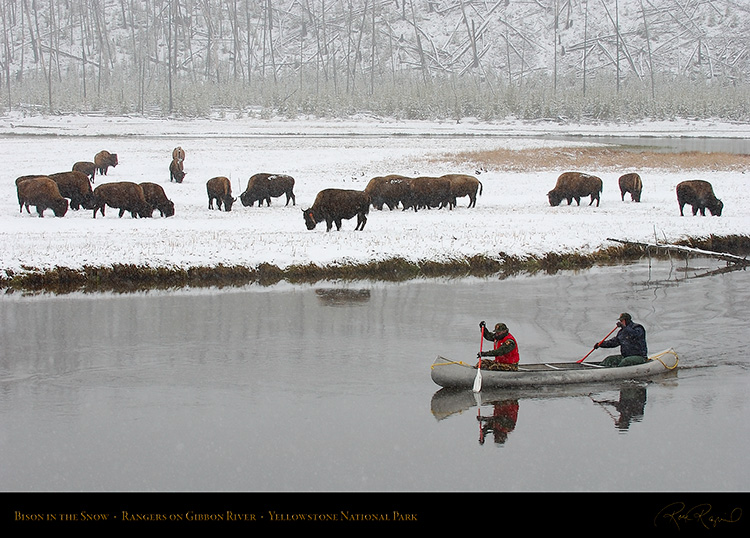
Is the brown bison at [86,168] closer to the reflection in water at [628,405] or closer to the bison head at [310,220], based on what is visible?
the bison head at [310,220]

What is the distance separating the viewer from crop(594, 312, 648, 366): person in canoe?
13969mm

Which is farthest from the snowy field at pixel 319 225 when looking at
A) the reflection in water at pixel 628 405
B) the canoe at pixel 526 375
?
the reflection in water at pixel 628 405

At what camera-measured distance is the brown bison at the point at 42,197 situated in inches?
1169

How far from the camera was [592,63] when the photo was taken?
19400 cm

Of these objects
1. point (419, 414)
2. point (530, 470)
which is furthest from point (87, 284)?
point (530, 470)

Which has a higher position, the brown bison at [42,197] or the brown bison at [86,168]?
the brown bison at [86,168]

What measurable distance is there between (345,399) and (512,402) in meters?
2.54

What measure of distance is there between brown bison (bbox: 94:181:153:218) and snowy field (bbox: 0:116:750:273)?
625 mm

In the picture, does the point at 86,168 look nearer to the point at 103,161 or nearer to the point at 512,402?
the point at 103,161

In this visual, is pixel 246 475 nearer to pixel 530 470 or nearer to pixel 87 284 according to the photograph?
pixel 530 470

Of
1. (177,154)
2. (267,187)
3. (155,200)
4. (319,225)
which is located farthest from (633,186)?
(177,154)

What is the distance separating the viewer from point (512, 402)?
42.2ft
